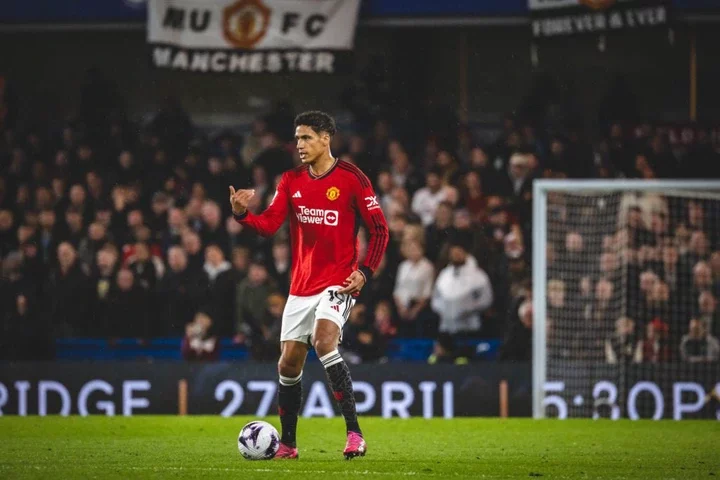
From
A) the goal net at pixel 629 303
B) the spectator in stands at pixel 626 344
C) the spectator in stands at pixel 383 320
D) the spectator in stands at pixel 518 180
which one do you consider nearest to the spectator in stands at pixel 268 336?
the spectator in stands at pixel 383 320

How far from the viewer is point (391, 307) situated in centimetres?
1457

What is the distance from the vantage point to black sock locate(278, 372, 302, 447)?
7953 mm

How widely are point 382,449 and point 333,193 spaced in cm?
183

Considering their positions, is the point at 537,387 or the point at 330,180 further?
the point at 537,387

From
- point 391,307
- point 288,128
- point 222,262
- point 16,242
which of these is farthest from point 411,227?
point 16,242

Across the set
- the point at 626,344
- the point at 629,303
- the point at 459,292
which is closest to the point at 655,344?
the point at 626,344

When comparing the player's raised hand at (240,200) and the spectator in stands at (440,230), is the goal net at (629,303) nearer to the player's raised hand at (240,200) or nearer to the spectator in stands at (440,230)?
the spectator in stands at (440,230)

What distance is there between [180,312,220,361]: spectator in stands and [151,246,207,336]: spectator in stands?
→ 1.22ft

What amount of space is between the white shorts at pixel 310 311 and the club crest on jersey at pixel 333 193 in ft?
1.73

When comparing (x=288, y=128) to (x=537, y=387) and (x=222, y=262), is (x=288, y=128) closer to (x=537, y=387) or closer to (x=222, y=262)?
(x=222, y=262)

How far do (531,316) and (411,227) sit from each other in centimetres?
160

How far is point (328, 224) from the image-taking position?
792 cm

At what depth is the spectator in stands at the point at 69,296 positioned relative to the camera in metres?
15.3

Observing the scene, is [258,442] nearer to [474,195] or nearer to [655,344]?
[655,344]
